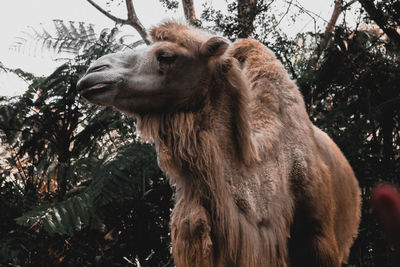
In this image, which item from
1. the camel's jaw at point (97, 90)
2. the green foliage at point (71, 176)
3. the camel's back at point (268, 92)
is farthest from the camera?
the green foliage at point (71, 176)

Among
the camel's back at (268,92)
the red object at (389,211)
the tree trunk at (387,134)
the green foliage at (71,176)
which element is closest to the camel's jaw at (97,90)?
the camel's back at (268,92)

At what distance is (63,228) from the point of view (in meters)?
4.70

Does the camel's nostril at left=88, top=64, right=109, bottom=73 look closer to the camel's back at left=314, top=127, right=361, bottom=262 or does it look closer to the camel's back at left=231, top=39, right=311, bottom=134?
the camel's back at left=231, top=39, right=311, bottom=134

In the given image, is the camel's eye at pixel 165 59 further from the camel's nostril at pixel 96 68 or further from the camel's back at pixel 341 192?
the camel's back at pixel 341 192

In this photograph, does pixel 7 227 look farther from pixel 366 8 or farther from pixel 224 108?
pixel 366 8

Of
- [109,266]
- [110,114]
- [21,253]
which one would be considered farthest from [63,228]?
[110,114]

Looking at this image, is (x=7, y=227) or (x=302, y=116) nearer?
(x=302, y=116)

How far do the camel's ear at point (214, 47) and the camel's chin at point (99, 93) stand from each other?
0.67 metres

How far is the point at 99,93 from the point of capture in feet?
7.82

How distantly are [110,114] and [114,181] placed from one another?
4.93 ft

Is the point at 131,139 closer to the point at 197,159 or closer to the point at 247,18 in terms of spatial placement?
the point at 247,18

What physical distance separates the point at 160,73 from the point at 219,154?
61 cm

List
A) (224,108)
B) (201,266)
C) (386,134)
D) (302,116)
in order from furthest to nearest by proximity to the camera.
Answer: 1. (386,134)
2. (302,116)
3. (224,108)
4. (201,266)

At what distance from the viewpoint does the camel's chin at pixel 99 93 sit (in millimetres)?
2369
